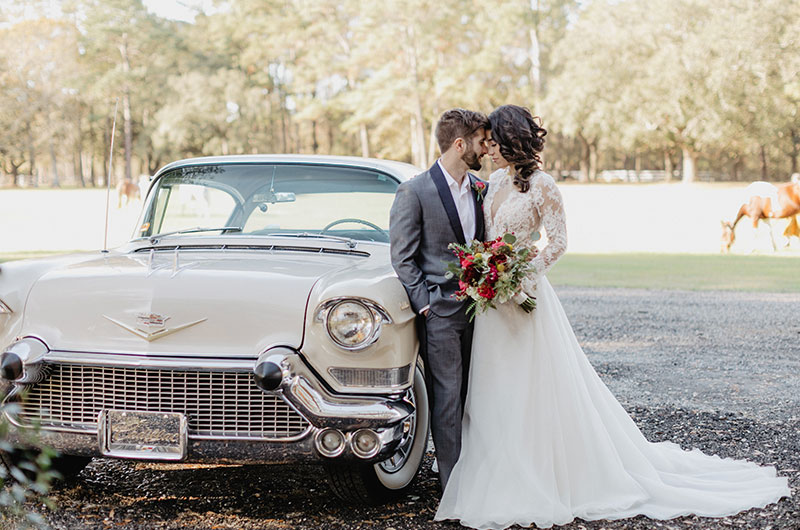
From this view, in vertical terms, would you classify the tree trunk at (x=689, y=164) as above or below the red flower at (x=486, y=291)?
above

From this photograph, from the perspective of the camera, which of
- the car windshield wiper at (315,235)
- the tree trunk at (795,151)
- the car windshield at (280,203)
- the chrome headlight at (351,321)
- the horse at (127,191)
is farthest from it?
the tree trunk at (795,151)

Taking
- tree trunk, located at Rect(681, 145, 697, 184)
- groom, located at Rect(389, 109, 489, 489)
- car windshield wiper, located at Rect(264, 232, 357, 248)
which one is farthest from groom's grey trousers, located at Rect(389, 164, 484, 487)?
tree trunk, located at Rect(681, 145, 697, 184)

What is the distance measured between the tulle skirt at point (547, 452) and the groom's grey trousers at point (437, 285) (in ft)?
0.39

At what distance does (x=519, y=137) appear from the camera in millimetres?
3955

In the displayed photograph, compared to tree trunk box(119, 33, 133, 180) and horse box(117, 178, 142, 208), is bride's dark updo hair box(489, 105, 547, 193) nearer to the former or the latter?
horse box(117, 178, 142, 208)

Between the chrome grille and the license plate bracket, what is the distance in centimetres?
4

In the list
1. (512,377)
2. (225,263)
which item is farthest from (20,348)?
(512,377)

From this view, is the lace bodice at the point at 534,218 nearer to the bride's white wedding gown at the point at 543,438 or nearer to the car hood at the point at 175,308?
the bride's white wedding gown at the point at 543,438

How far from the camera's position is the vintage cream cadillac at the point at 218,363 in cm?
340

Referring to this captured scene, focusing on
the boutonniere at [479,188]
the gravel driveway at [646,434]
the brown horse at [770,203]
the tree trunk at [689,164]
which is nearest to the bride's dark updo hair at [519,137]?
the boutonniere at [479,188]

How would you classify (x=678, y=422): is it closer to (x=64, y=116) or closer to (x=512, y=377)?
(x=512, y=377)

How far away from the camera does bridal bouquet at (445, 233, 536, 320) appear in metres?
3.71

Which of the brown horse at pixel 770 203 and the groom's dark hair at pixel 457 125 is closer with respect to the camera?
the groom's dark hair at pixel 457 125

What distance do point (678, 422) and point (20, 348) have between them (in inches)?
158
